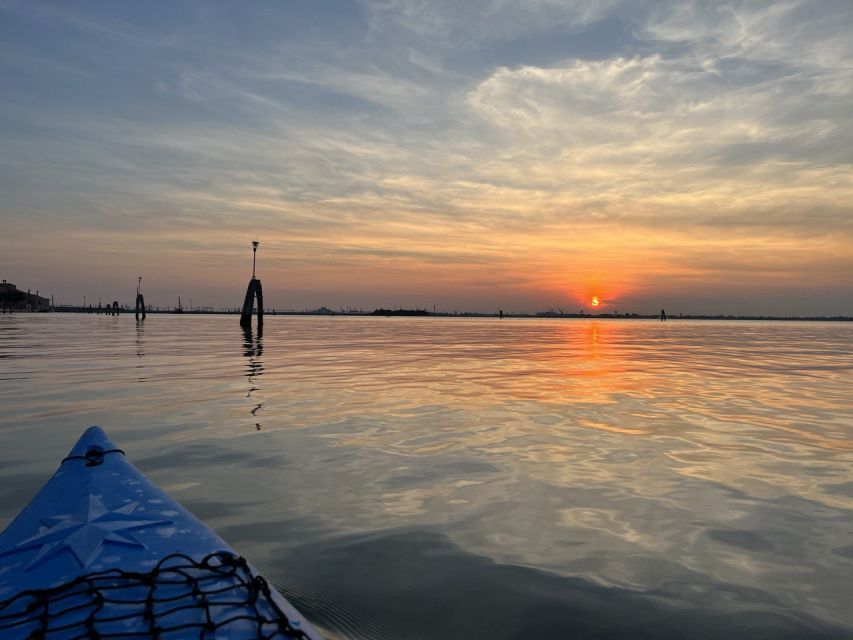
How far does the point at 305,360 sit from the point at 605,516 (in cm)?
1609

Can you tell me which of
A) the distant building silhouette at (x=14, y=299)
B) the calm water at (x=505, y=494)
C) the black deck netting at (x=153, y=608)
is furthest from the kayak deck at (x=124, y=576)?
the distant building silhouette at (x=14, y=299)

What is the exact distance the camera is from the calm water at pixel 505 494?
3670mm

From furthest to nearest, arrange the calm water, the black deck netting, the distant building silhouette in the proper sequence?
1. the distant building silhouette
2. the calm water
3. the black deck netting

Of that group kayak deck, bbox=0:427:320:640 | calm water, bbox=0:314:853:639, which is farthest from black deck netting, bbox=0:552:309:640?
calm water, bbox=0:314:853:639

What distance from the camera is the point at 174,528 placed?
370 cm

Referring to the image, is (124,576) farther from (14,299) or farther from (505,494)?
(14,299)

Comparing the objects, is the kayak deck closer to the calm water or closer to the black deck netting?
the black deck netting

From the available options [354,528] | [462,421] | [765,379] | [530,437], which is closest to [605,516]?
[354,528]

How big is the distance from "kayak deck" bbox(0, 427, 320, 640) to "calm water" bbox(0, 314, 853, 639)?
711mm

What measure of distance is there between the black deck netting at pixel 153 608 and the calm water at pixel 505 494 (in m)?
0.72

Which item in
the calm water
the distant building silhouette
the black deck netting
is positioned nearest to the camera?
the black deck netting

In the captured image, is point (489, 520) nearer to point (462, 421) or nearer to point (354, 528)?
point (354, 528)

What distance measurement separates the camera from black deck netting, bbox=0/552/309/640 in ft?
8.42

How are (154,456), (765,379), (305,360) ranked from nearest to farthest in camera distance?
(154,456) → (765,379) → (305,360)
